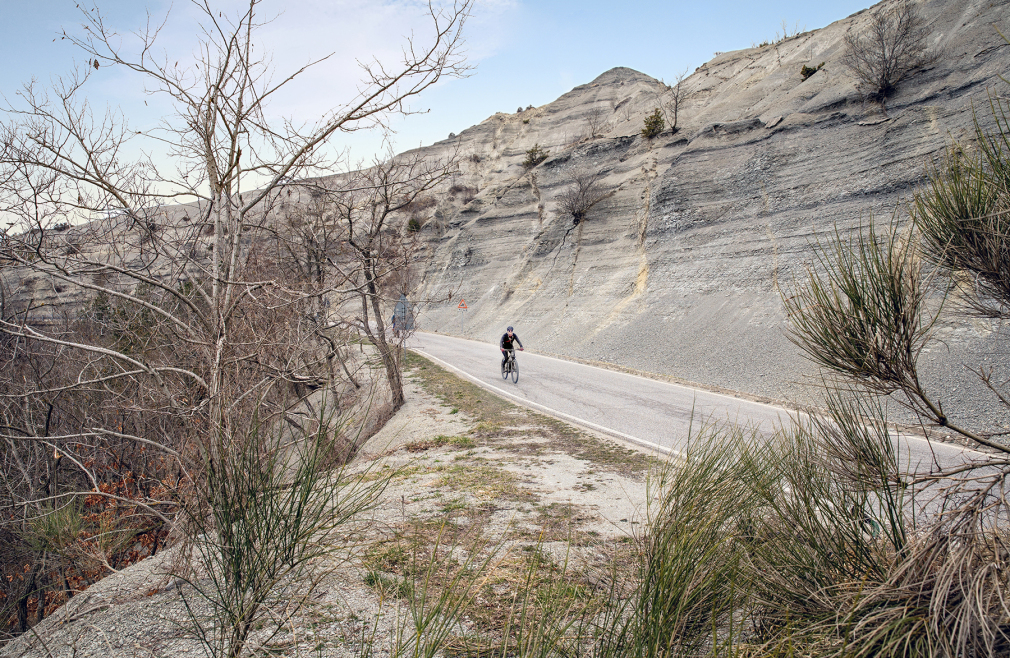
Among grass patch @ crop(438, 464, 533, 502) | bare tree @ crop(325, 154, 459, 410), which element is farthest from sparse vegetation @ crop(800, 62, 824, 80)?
grass patch @ crop(438, 464, 533, 502)

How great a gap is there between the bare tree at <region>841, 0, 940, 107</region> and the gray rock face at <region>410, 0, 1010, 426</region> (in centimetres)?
47

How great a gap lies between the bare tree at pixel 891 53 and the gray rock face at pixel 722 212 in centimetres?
47

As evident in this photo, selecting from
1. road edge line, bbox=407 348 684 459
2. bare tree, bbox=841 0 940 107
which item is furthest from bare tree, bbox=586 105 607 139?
road edge line, bbox=407 348 684 459

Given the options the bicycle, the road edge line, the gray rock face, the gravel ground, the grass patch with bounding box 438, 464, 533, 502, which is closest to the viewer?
the gravel ground

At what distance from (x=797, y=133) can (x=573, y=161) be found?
49.2ft

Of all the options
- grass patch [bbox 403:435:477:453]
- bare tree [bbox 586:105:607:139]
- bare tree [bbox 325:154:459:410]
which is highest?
bare tree [bbox 586:105:607:139]

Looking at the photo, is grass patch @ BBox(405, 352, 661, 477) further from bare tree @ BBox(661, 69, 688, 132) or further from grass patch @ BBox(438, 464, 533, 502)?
bare tree @ BBox(661, 69, 688, 132)

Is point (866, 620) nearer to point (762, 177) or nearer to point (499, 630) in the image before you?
point (499, 630)

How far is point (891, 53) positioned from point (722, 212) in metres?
7.84

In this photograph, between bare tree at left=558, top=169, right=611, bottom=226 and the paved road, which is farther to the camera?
bare tree at left=558, top=169, right=611, bottom=226

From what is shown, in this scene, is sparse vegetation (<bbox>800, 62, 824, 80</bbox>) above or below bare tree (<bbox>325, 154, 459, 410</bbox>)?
above

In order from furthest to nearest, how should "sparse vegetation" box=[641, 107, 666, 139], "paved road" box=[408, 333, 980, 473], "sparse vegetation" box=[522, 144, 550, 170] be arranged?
"sparse vegetation" box=[522, 144, 550, 170] < "sparse vegetation" box=[641, 107, 666, 139] < "paved road" box=[408, 333, 980, 473]

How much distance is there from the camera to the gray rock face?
55.7 feet

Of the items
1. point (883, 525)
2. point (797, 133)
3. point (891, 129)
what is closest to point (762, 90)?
point (797, 133)
